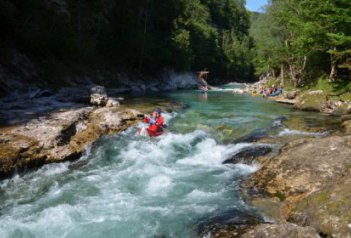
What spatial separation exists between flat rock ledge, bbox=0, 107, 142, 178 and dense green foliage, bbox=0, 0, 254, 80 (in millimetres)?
11438

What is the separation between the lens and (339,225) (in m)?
6.49

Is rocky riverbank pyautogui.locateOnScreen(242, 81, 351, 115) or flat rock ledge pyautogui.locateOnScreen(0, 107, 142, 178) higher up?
rocky riverbank pyautogui.locateOnScreen(242, 81, 351, 115)

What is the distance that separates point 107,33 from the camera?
1676 inches

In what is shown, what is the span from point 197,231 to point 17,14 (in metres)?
25.4

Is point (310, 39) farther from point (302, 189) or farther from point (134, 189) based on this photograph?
point (134, 189)

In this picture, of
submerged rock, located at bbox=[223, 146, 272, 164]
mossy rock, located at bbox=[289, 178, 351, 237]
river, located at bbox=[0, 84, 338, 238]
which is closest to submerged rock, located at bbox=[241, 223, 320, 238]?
mossy rock, located at bbox=[289, 178, 351, 237]

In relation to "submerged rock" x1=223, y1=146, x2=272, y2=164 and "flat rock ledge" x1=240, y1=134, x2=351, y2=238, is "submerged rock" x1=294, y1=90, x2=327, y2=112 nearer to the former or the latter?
"submerged rock" x1=223, y1=146, x2=272, y2=164

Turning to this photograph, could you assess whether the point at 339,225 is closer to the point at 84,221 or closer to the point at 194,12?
the point at 84,221

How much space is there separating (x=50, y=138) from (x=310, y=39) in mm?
20621

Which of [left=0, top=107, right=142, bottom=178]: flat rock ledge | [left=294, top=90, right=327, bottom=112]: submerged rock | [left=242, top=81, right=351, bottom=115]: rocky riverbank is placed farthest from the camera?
[left=294, top=90, right=327, bottom=112]: submerged rock

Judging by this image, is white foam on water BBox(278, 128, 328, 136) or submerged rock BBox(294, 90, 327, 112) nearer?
white foam on water BBox(278, 128, 328, 136)

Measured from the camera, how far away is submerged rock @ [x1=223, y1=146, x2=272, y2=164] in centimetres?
1232

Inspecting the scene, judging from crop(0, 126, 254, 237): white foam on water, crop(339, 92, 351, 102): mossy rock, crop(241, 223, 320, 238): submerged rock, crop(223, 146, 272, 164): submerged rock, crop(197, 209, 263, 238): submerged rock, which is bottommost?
crop(0, 126, 254, 237): white foam on water

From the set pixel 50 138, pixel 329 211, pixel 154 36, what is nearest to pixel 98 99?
pixel 50 138
